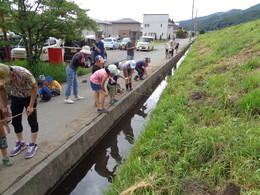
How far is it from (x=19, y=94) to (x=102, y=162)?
2.13 m

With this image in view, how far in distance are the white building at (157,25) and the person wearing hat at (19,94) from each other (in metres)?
63.7

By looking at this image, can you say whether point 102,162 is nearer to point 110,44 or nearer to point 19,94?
point 19,94

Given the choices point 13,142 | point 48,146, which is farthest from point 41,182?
point 13,142

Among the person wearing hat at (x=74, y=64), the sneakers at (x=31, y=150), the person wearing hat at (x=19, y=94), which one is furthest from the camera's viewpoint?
the person wearing hat at (x=74, y=64)

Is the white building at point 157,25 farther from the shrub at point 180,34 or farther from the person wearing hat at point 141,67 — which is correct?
the person wearing hat at point 141,67

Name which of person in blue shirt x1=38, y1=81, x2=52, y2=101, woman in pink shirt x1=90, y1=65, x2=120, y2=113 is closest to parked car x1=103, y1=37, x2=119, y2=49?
person in blue shirt x1=38, y1=81, x2=52, y2=101

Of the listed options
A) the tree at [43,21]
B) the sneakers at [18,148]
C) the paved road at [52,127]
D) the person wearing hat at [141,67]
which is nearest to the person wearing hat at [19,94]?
the sneakers at [18,148]

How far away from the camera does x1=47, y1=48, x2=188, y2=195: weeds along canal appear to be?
3.46m

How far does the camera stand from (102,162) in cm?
415

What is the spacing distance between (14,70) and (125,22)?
57387 mm

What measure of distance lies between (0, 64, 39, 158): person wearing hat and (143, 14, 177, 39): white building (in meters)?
63.7

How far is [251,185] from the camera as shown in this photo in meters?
2.26

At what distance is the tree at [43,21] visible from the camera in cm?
690

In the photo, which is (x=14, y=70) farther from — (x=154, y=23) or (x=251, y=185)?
(x=154, y=23)
